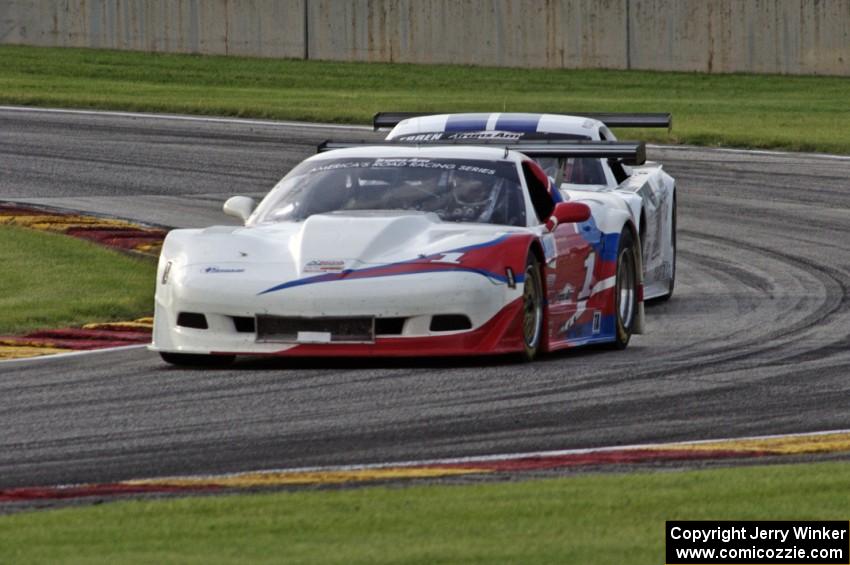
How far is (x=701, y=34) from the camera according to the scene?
35.9 meters

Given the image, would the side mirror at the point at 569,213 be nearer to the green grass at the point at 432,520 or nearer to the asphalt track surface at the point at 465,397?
the asphalt track surface at the point at 465,397

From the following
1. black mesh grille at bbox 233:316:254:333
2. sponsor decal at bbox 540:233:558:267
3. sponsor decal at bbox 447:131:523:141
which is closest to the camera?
black mesh grille at bbox 233:316:254:333

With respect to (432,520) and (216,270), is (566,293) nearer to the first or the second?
(216,270)

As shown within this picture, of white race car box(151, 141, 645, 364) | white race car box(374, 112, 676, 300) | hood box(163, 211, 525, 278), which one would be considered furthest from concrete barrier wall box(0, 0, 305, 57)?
hood box(163, 211, 525, 278)

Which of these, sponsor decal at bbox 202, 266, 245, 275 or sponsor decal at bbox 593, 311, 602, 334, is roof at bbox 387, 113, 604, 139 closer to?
sponsor decal at bbox 593, 311, 602, 334

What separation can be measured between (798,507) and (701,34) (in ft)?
98.9

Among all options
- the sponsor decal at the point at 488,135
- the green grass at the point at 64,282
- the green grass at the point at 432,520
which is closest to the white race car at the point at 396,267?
the green grass at the point at 64,282

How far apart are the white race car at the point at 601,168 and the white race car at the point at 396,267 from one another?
2.19 m

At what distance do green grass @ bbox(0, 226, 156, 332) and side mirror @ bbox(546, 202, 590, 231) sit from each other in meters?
3.11

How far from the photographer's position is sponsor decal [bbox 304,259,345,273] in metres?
10.0

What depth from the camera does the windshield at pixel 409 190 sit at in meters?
11.1

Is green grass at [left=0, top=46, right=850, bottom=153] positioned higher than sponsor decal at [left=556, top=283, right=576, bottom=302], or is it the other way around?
green grass at [left=0, top=46, right=850, bottom=153]

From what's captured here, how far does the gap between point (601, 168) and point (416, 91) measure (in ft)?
61.1

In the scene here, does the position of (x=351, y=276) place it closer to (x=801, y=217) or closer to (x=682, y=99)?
(x=801, y=217)
